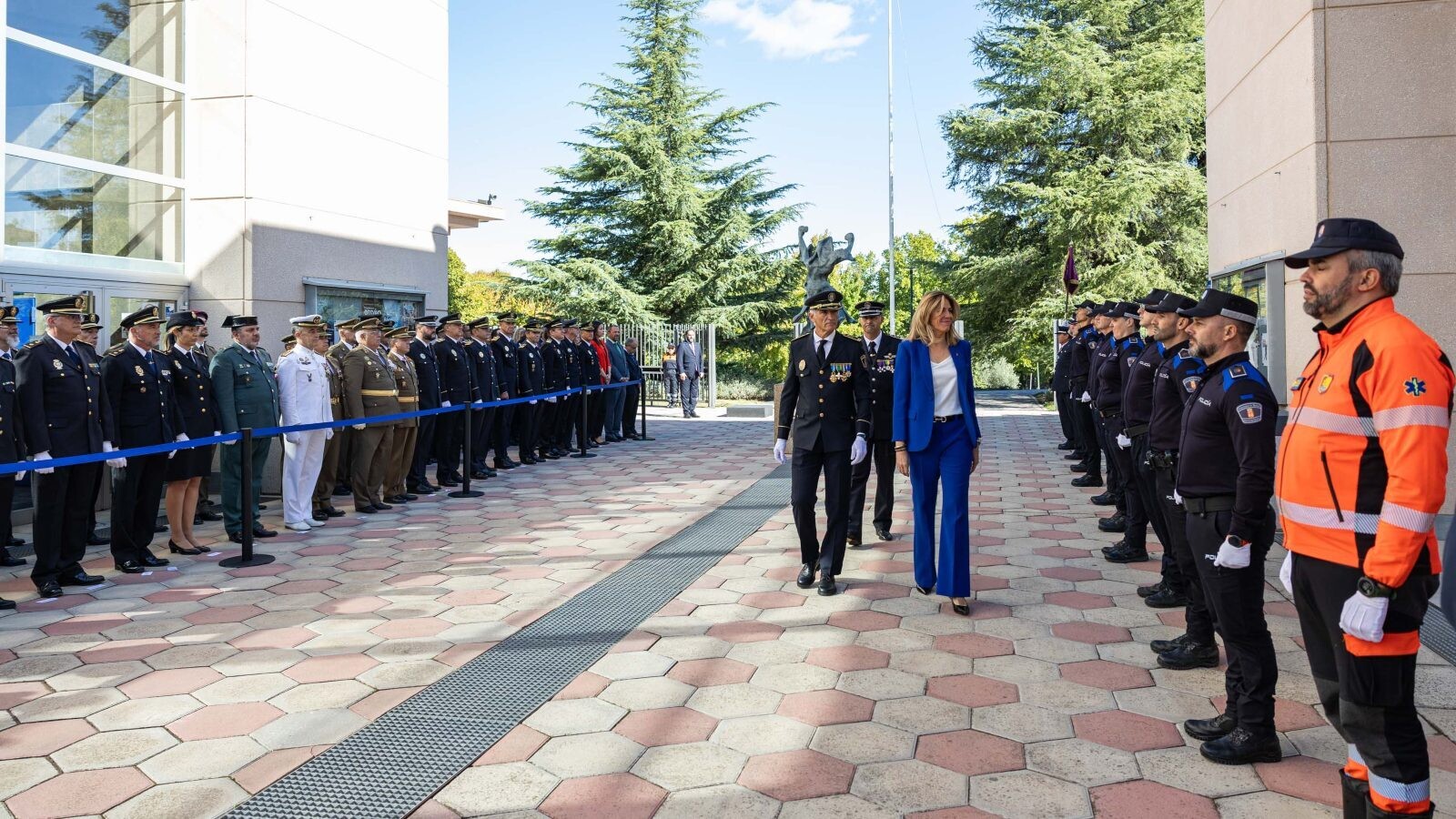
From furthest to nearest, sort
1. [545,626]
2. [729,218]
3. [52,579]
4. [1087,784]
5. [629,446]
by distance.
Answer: [729,218] < [629,446] < [52,579] < [545,626] < [1087,784]

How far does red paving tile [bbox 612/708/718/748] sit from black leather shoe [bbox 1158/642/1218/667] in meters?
2.17

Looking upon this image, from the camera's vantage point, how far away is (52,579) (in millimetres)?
6012

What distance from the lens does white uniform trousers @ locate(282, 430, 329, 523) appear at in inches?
324

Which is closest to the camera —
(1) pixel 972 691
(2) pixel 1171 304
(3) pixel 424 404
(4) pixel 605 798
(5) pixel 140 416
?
(4) pixel 605 798

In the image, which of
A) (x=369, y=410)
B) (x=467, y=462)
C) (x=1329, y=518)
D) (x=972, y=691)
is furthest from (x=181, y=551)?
(x=1329, y=518)

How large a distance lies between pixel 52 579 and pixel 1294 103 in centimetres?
983

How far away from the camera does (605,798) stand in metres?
3.20

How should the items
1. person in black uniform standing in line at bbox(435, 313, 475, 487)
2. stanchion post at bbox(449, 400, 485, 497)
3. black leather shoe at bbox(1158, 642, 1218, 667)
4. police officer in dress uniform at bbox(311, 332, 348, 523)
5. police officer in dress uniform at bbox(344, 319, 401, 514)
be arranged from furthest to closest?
person in black uniform standing in line at bbox(435, 313, 475, 487) < stanchion post at bbox(449, 400, 485, 497) < police officer in dress uniform at bbox(344, 319, 401, 514) < police officer in dress uniform at bbox(311, 332, 348, 523) < black leather shoe at bbox(1158, 642, 1218, 667)

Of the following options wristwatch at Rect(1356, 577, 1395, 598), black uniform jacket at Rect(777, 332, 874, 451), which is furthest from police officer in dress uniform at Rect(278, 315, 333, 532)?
wristwatch at Rect(1356, 577, 1395, 598)

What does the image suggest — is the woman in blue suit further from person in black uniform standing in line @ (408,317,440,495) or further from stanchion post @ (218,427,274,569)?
person in black uniform standing in line @ (408,317,440,495)

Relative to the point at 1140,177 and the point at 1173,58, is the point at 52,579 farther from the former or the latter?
the point at 1173,58

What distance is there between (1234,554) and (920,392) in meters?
2.28

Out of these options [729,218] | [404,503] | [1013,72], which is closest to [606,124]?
[729,218]

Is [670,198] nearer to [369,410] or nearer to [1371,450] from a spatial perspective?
[369,410]
